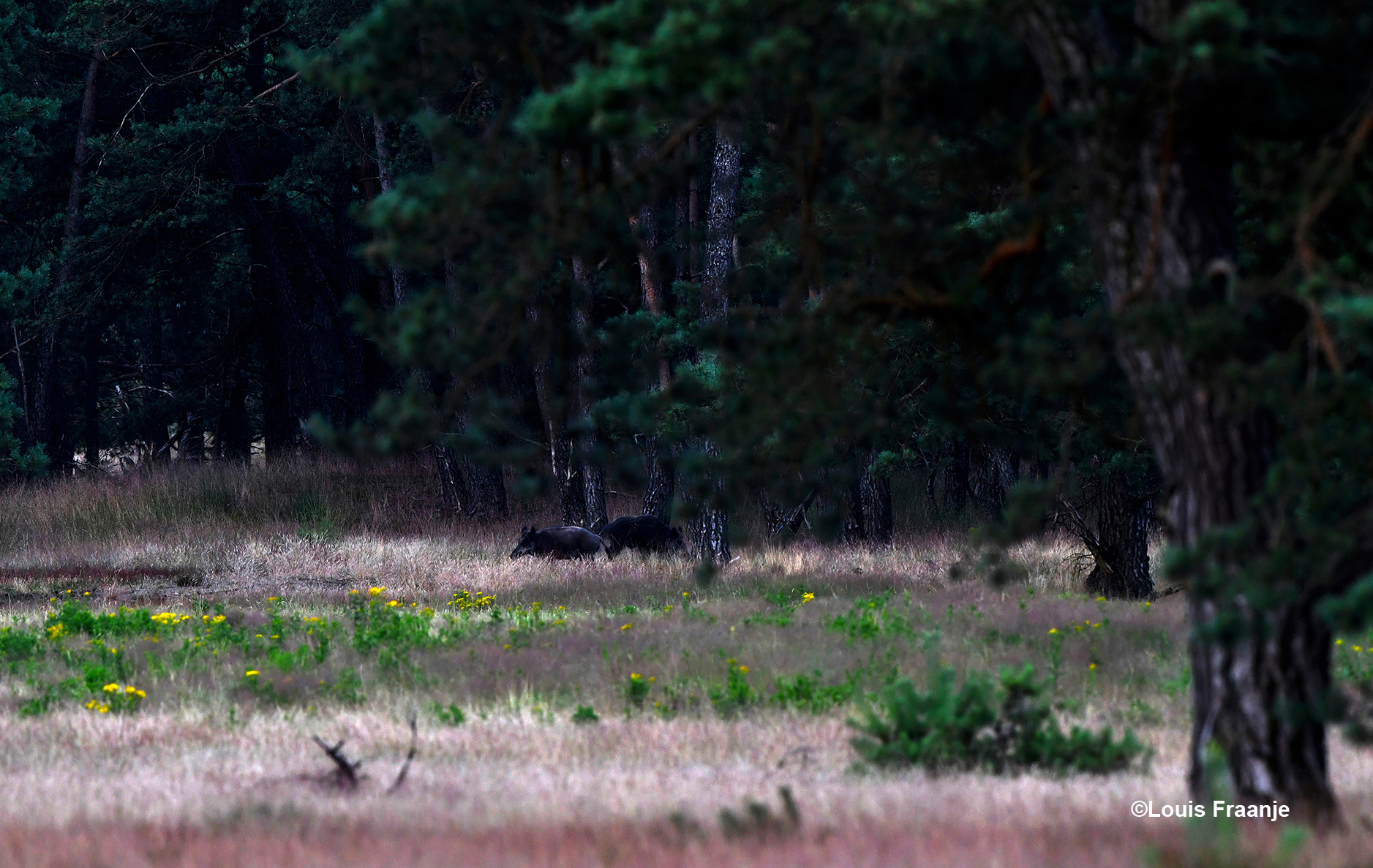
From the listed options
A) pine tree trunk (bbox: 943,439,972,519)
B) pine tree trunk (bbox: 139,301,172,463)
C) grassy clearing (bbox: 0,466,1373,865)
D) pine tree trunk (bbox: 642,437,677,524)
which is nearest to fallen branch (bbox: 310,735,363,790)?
grassy clearing (bbox: 0,466,1373,865)

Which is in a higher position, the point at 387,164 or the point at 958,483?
the point at 387,164

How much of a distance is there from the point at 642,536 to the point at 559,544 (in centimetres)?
150

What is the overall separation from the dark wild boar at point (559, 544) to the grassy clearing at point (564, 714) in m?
1.35

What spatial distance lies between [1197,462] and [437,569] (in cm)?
1500

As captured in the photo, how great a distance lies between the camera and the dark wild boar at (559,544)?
66.0 feet

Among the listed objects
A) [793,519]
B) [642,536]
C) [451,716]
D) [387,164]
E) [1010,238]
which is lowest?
[451,716]

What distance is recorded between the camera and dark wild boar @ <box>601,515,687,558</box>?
68.7 ft

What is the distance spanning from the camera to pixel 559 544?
20.2 metres

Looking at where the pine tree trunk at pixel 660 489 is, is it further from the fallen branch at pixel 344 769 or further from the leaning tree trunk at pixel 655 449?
the fallen branch at pixel 344 769

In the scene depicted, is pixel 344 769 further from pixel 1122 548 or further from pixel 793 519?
pixel 793 519

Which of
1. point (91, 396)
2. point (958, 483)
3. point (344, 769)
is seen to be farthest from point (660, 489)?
point (91, 396)

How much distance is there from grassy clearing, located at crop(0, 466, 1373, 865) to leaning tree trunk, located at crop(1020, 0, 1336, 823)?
414 millimetres

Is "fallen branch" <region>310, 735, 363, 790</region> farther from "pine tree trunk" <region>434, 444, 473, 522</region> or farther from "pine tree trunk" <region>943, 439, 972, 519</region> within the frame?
"pine tree trunk" <region>943, 439, 972, 519</region>

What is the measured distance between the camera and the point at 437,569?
19141mm
